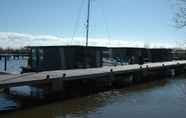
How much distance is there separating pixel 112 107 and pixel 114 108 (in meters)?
0.26

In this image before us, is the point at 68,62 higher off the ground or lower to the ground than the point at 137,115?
higher

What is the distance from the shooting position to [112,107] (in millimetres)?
14359

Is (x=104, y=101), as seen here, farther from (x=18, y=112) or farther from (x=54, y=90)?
(x=18, y=112)

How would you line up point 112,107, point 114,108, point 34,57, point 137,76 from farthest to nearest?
point 34,57
point 137,76
point 112,107
point 114,108

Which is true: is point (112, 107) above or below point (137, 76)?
below

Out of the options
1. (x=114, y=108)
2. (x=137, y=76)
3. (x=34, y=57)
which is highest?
(x=34, y=57)

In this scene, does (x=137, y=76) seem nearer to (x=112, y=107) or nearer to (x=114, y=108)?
(x=112, y=107)

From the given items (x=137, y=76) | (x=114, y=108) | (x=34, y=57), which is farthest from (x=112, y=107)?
(x=34, y=57)

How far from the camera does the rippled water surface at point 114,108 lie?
1273cm

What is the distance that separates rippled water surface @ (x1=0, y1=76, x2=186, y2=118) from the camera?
41.8ft

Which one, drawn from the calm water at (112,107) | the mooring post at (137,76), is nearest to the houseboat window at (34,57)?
the calm water at (112,107)

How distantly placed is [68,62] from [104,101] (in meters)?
7.96

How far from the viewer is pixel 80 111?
13.7 metres

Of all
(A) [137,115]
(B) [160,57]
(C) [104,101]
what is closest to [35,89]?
Result: (C) [104,101]
